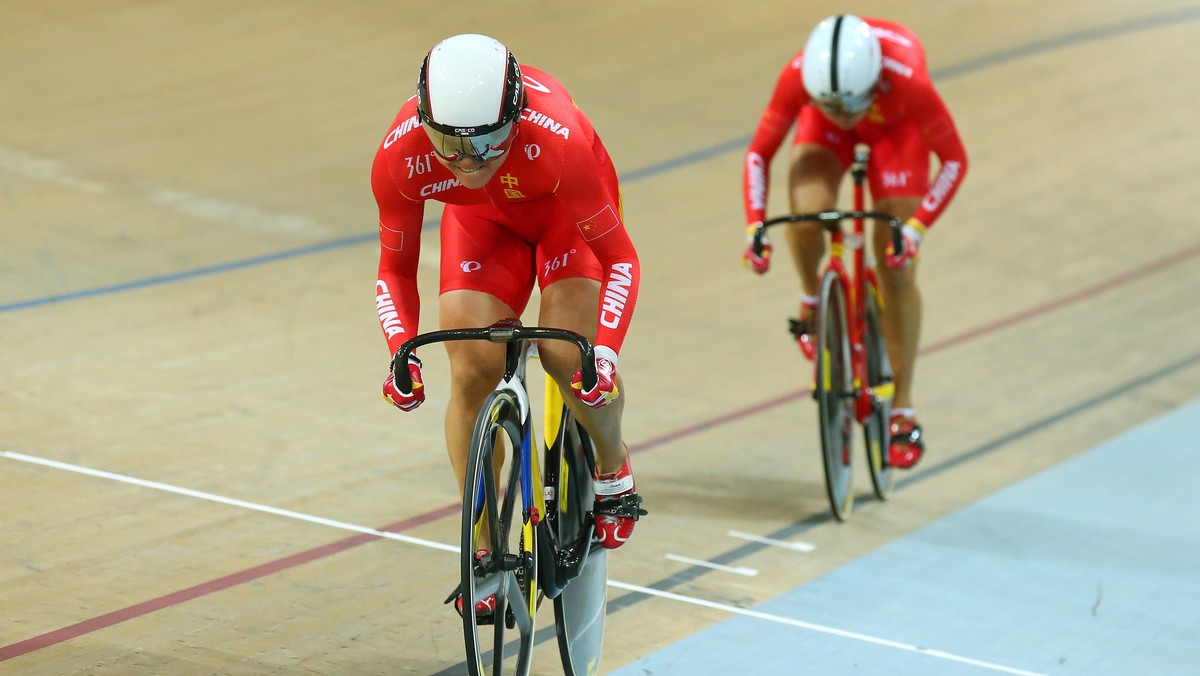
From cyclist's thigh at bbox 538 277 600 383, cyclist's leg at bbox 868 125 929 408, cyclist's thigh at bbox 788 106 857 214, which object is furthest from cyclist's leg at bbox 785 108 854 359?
cyclist's thigh at bbox 538 277 600 383

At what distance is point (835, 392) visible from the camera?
4.47 metres

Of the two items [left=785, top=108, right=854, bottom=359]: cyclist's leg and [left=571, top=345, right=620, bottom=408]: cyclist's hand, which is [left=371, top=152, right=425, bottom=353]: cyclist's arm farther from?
[left=785, top=108, right=854, bottom=359]: cyclist's leg

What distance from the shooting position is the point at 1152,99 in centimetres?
935

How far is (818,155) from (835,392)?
0.76 metres

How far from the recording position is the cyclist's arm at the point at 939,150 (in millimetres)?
4465

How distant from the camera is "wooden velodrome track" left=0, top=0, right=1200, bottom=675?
3.68 meters

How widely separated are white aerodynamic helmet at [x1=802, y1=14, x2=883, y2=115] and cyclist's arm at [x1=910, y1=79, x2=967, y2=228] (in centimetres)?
22

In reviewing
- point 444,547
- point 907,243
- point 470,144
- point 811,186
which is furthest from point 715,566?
point 470,144

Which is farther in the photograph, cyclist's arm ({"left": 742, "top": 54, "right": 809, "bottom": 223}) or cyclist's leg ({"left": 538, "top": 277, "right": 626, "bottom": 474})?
cyclist's arm ({"left": 742, "top": 54, "right": 809, "bottom": 223})

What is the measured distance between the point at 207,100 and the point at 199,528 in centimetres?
433

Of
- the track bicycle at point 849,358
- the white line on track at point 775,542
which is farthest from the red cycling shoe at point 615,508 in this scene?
the track bicycle at point 849,358

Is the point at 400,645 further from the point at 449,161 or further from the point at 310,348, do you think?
the point at 310,348

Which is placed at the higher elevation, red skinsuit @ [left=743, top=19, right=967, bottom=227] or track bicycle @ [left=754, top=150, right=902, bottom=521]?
red skinsuit @ [left=743, top=19, right=967, bottom=227]

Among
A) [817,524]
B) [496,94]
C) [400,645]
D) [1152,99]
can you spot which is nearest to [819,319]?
[817,524]
